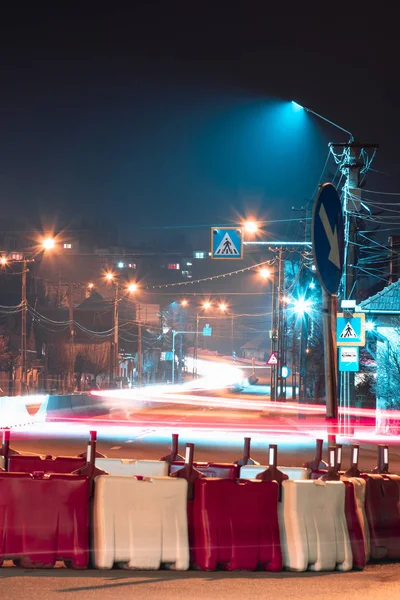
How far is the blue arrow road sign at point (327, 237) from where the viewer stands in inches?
358

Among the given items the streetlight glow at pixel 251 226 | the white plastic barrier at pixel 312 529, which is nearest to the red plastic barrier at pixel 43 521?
the white plastic barrier at pixel 312 529

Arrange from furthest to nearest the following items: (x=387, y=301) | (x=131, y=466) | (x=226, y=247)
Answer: (x=387, y=301)
(x=226, y=247)
(x=131, y=466)

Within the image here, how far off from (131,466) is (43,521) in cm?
211

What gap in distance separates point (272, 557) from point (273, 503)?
0.52m

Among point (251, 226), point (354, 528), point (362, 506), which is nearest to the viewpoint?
point (354, 528)

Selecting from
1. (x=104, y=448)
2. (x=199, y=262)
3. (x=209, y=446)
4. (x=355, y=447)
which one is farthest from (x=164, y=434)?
(x=199, y=262)

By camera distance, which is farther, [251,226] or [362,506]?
[251,226]

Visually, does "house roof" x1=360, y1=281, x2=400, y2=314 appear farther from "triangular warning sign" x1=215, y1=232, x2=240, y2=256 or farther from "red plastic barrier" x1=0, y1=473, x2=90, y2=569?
"red plastic barrier" x1=0, y1=473, x2=90, y2=569

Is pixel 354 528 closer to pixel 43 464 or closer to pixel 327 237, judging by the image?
pixel 327 237

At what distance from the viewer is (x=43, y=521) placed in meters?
8.77

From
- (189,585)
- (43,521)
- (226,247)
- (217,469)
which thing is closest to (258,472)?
(217,469)

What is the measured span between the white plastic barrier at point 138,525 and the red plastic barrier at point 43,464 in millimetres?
1910

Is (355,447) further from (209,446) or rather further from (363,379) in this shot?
(363,379)

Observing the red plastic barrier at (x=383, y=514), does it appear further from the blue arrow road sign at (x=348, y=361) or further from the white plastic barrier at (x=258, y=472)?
the blue arrow road sign at (x=348, y=361)
